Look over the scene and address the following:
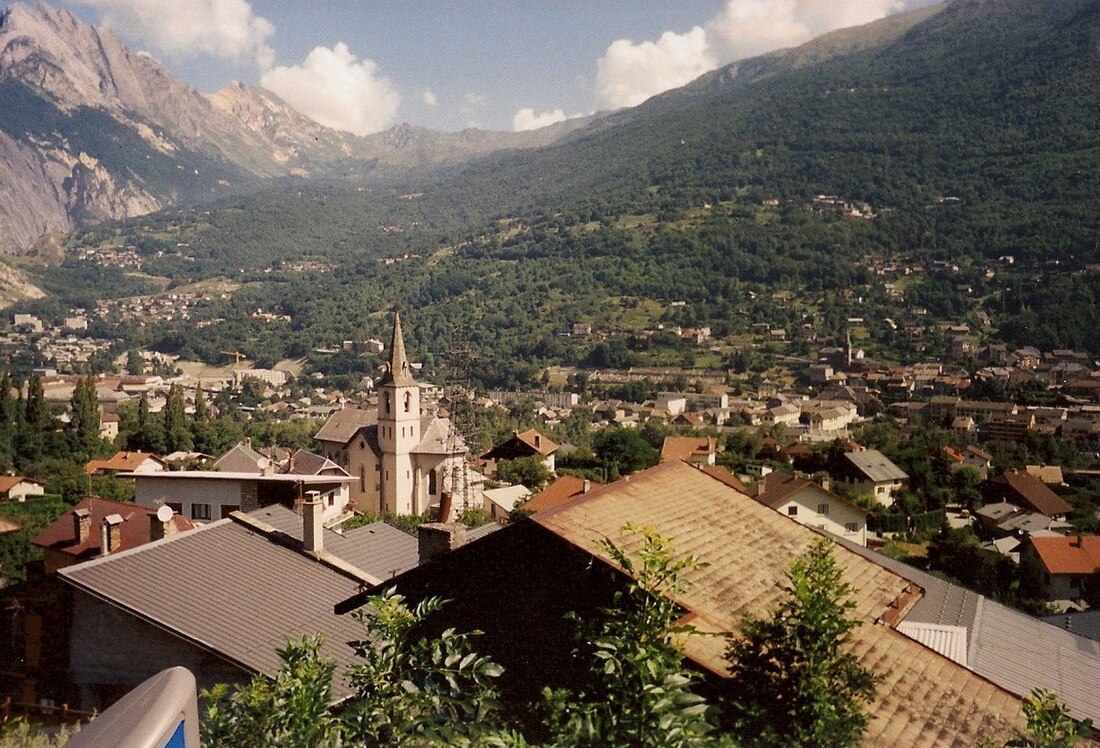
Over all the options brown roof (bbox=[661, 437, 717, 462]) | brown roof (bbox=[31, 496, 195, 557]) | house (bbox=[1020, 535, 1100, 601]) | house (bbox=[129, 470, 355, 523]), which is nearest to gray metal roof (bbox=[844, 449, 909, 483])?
brown roof (bbox=[661, 437, 717, 462])

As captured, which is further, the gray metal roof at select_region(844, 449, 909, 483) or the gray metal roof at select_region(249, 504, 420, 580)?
the gray metal roof at select_region(844, 449, 909, 483)

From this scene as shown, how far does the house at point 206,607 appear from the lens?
9602 mm

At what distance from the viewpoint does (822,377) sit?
92.1 meters

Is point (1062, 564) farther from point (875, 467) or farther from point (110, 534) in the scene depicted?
point (110, 534)

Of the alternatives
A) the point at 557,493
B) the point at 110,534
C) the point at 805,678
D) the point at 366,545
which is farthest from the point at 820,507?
the point at 805,678

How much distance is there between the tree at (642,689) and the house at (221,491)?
14.0 meters

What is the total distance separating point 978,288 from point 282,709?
419 ft

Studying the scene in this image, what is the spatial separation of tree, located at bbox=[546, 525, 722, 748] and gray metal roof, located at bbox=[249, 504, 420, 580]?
31.8ft

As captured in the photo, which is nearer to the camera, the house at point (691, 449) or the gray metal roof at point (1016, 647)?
the gray metal roof at point (1016, 647)

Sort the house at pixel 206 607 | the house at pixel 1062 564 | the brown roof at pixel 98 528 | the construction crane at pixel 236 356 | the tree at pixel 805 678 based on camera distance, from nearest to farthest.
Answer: the tree at pixel 805 678 → the house at pixel 206 607 → the brown roof at pixel 98 528 → the house at pixel 1062 564 → the construction crane at pixel 236 356

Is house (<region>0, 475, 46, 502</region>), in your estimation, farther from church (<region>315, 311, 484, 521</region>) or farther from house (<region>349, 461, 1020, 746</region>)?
house (<region>349, 461, 1020, 746</region>)

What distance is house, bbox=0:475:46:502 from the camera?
41.1 m

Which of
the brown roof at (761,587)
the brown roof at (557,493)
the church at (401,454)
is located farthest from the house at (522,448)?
the brown roof at (761,587)

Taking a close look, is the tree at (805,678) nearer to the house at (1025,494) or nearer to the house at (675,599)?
the house at (675,599)
